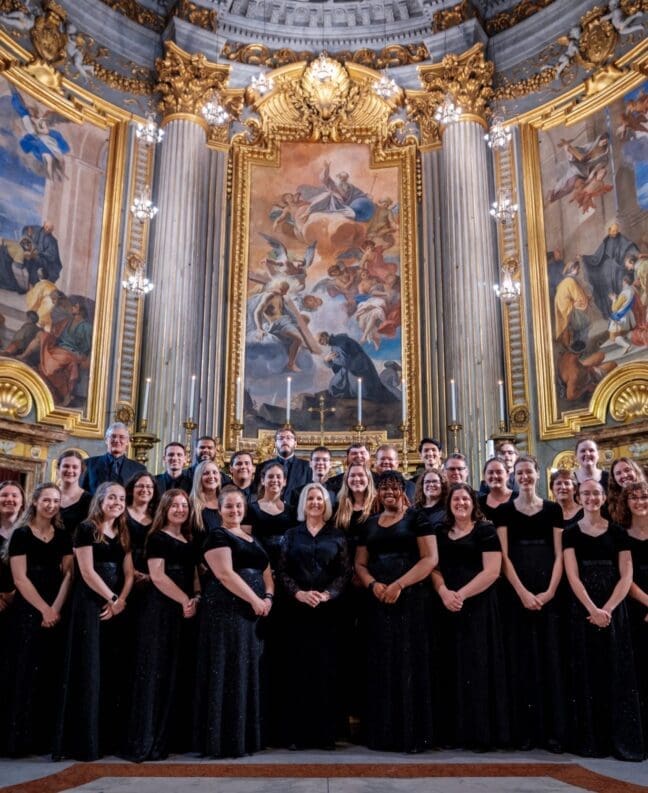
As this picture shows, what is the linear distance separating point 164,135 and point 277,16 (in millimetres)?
3070

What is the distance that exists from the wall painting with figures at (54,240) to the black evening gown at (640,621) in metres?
7.74

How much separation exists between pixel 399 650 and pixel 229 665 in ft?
3.20

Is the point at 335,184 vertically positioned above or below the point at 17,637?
above

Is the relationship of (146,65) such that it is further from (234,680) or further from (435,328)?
(234,680)

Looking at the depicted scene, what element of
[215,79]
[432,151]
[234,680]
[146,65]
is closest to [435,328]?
[432,151]

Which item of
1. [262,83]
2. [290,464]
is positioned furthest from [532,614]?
[262,83]

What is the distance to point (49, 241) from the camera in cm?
1030

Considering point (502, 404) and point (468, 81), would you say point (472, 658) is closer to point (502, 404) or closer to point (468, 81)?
point (502, 404)

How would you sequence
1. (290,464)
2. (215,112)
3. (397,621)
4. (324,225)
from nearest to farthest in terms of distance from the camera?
1. (397,621)
2. (290,464)
3. (215,112)
4. (324,225)

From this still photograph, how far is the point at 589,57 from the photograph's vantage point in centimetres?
1090

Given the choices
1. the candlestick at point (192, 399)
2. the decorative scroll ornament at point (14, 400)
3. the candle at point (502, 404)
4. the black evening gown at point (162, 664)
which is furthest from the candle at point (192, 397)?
the black evening gown at point (162, 664)

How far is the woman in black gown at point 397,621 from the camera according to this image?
13.7 ft

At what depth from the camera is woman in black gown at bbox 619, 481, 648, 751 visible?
4332mm

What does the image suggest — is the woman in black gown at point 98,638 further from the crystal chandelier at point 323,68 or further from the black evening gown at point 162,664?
the crystal chandelier at point 323,68
